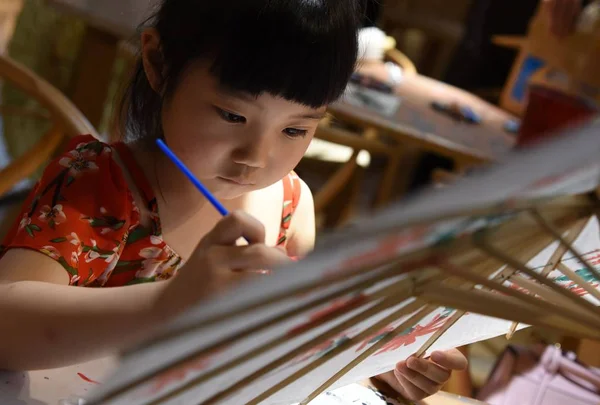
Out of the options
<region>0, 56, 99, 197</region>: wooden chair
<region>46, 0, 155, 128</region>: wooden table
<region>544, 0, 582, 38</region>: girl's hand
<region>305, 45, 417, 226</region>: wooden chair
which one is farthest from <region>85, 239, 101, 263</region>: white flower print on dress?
<region>544, 0, 582, 38</region>: girl's hand

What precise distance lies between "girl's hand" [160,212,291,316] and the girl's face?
22cm

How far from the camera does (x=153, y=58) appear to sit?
83 cm

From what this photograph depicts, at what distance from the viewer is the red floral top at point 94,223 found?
0.71 metres

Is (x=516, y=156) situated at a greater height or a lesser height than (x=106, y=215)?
greater

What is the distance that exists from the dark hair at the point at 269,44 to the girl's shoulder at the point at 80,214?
4.2 inches

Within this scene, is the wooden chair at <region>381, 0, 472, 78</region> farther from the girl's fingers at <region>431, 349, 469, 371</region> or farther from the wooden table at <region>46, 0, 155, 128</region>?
the girl's fingers at <region>431, 349, 469, 371</region>

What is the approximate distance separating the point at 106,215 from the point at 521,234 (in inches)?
18.2

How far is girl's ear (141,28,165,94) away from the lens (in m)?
0.82

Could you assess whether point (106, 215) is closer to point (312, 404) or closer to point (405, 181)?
point (312, 404)

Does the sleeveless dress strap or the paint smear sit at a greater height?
the sleeveless dress strap

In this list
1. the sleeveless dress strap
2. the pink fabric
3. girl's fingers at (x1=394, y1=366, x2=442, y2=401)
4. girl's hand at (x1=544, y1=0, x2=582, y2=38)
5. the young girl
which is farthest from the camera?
girl's hand at (x1=544, y1=0, x2=582, y2=38)

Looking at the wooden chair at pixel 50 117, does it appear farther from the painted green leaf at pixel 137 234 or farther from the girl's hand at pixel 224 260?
the girl's hand at pixel 224 260

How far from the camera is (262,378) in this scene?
511 millimetres

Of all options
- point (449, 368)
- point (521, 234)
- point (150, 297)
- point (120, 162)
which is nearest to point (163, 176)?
point (120, 162)
